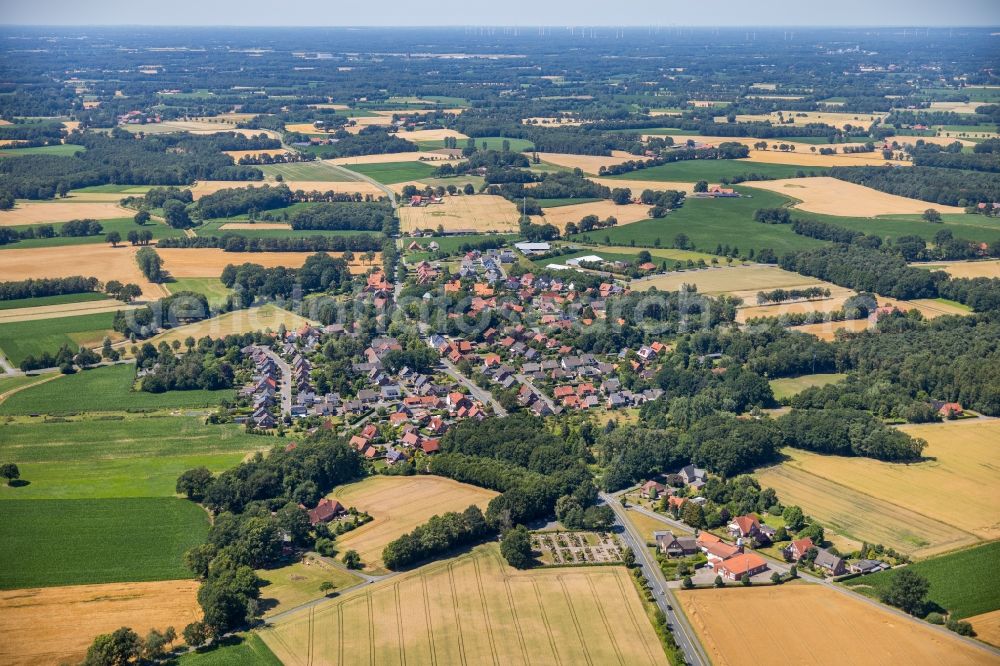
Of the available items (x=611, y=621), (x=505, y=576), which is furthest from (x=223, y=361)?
(x=611, y=621)

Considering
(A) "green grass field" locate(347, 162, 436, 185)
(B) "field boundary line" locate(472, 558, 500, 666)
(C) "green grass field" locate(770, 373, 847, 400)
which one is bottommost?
(B) "field boundary line" locate(472, 558, 500, 666)

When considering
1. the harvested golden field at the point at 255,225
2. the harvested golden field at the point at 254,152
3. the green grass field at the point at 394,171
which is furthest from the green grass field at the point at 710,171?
the harvested golden field at the point at 254,152

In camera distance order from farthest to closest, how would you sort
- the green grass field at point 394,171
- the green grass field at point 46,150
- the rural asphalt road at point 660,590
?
the green grass field at point 46,150 → the green grass field at point 394,171 → the rural asphalt road at point 660,590

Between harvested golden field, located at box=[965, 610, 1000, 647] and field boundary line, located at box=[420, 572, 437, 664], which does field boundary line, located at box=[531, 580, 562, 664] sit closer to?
field boundary line, located at box=[420, 572, 437, 664]

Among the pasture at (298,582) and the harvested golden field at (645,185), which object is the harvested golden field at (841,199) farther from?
the pasture at (298,582)

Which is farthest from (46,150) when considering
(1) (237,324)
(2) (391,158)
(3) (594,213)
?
(1) (237,324)

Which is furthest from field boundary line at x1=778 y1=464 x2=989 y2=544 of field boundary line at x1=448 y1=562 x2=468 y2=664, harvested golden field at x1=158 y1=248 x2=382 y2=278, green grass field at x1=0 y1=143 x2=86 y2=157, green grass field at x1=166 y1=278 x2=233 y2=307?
green grass field at x1=0 y1=143 x2=86 y2=157

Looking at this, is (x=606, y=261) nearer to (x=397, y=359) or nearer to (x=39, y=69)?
(x=397, y=359)
